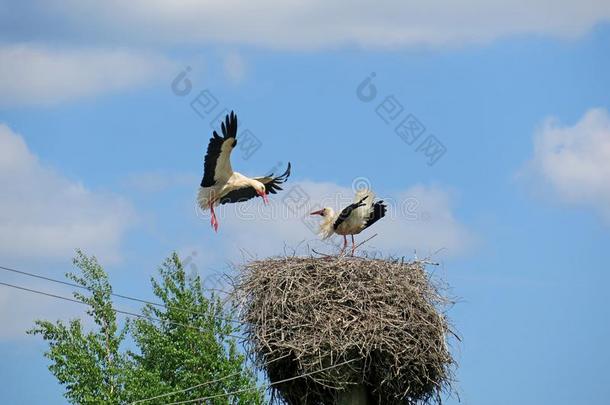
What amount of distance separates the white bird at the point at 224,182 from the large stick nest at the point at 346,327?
3.48 m

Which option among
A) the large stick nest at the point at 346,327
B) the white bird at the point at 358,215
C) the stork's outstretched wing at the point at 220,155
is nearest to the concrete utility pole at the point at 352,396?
the large stick nest at the point at 346,327

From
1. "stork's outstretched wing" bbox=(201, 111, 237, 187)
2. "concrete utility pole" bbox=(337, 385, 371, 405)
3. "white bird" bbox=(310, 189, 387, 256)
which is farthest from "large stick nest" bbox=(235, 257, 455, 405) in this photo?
"stork's outstretched wing" bbox=(201, 111, 237, 187)

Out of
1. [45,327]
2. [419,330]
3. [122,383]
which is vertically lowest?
[419,330]

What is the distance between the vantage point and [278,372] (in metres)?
13.0

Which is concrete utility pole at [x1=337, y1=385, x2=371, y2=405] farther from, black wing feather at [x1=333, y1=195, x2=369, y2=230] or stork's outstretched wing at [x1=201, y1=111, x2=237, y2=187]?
stork's outstretched wing at [x1=201, y1=111, x2=237, y2=187]

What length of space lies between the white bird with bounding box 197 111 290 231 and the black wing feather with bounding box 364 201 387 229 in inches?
97.6

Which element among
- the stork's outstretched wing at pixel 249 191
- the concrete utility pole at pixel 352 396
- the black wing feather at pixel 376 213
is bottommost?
the concrete utility pole at pixel 352 396

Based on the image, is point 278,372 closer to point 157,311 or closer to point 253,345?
point 253,345

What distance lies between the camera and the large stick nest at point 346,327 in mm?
12320

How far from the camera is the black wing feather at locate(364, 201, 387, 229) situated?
47.8 feet

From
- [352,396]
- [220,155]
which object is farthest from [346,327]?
[220,155]

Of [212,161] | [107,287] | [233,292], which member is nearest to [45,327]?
[107,287]

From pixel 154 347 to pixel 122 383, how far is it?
1070 millimetres

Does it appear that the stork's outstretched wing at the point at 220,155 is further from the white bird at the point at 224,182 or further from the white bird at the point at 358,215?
the white bird at the point at 358,215
